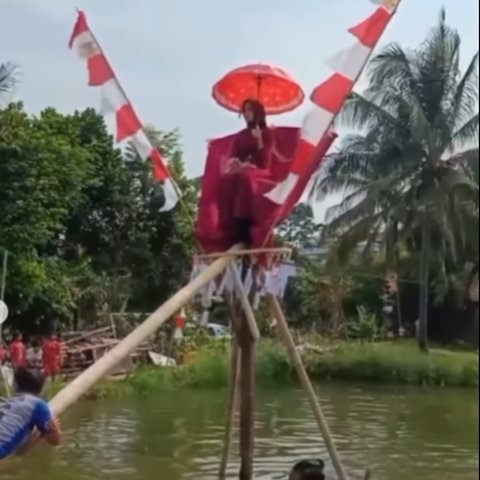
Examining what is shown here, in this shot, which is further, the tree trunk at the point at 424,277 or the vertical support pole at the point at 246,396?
the tree trunk at the point at 424,277

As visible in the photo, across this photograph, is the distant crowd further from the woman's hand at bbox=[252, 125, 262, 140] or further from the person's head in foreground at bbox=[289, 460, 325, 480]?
the person's head in foreground at bbox=[289, 460, 325, 480]

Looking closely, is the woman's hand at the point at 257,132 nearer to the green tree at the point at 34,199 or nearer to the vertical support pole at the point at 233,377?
the vertical support pole at the point at 233,377

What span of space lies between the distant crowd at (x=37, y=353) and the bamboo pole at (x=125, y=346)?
13.9 feet

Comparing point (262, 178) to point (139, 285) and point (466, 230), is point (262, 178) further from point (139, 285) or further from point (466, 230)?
point (466, 230)

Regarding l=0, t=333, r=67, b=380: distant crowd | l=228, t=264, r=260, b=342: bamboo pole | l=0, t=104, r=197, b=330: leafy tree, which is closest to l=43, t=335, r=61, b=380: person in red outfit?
l=0, t=333, r=67, b=380: distant crowd

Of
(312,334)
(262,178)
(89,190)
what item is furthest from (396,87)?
(262,178)

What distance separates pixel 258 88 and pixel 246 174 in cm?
84

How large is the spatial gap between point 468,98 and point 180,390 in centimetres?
997

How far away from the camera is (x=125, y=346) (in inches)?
239

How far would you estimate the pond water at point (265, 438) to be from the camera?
10.8m

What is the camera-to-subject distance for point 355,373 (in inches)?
877

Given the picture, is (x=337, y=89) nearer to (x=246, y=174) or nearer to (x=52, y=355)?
(x=246, y=174)

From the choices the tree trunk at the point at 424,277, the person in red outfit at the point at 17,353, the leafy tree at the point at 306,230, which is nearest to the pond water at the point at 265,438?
the person in red outfit at the point at 17,353

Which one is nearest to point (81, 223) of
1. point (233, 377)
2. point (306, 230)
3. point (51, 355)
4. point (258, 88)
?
point (51, 355)
